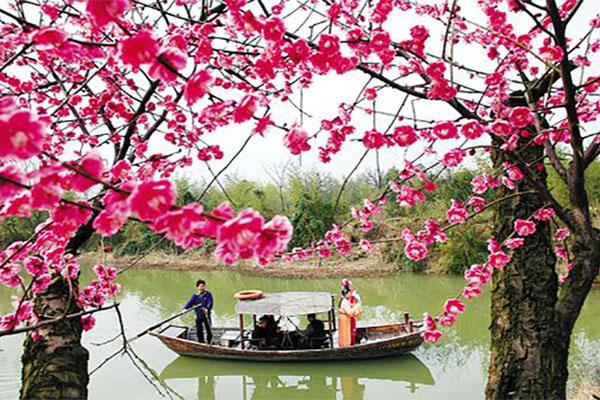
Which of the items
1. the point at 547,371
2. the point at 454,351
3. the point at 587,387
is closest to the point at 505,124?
the point at 547,371

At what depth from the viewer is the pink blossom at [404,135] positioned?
6.72ft

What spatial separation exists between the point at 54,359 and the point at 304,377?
382 centimetres

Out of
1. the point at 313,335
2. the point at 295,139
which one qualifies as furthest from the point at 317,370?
the point at 295,139

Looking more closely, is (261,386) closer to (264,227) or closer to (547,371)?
(547,371)

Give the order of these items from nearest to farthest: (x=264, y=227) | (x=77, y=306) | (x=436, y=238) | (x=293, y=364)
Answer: (x=264, y=227)
(x=77, y=306)
(x=436, y=238)
(x=293, y=364)

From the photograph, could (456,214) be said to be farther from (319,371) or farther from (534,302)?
(319,371)

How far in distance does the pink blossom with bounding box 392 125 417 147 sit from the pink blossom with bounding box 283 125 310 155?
498mm

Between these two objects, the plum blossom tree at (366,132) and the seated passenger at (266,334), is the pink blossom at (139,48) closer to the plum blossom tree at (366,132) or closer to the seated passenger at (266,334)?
the plum blossom tree at (366,132)

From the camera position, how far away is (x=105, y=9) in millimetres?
741

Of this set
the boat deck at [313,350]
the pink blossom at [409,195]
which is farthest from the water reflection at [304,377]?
the pink blossom at [409,195]

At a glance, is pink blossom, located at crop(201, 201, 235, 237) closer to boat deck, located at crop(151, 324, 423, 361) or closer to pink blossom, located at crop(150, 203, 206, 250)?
pink blossom, located at crop(150, 203, 206, 250)

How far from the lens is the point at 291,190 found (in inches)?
614

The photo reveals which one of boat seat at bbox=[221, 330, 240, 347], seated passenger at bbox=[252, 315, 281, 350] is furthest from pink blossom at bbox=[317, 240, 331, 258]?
boat seat at bbox=[221, 330, 240, 347]

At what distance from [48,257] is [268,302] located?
397cm
